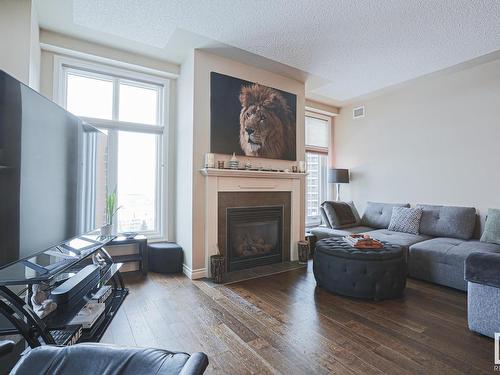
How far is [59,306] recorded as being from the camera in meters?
1.73

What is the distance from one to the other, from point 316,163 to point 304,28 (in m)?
3.11

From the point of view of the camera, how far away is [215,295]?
2816mm

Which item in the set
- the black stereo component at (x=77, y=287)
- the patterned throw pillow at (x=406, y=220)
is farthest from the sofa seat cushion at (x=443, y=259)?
the black stereo component at (x=77, y=287)

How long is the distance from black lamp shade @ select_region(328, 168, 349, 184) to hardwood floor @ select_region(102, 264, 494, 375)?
8.01ft

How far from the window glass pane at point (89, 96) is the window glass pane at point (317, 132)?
3586 millimetres

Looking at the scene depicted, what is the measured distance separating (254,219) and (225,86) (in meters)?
1.87

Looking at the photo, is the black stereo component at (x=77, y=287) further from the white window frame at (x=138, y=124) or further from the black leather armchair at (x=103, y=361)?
the white window frame at (x=138, y=124)

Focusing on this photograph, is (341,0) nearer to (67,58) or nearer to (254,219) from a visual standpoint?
(254,219)

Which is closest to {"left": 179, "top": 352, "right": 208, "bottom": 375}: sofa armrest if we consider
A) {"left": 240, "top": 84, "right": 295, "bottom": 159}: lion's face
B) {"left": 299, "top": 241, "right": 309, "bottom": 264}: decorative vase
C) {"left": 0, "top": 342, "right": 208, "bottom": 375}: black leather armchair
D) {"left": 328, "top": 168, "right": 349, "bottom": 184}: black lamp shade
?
{"left": 0, "top": 342, "right": 208, "bottom": 375}: black leather armchair

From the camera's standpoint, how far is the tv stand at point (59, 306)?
1.37 metres

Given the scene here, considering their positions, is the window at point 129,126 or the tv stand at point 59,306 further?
the window at point 129,126

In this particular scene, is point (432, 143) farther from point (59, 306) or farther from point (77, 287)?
point (59, 306)

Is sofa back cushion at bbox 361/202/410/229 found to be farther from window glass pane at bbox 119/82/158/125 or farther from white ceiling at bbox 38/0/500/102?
window glass pane at bbox 119/82/158/125

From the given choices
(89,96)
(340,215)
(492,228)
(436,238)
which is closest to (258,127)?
(340,215)
